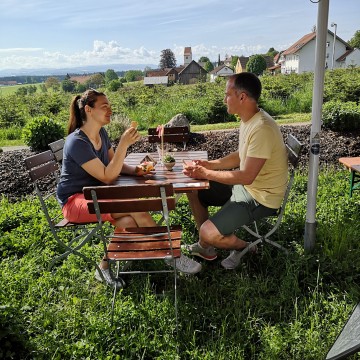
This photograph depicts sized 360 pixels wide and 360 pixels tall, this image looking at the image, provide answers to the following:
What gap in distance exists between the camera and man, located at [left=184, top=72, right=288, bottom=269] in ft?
10.0

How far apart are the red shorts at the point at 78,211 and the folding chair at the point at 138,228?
0.25m

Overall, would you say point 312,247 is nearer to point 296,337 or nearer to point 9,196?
point 296,337

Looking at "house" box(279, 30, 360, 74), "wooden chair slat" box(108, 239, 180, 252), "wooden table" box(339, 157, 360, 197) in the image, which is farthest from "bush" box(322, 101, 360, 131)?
"house" box(279, 30, 360, 74)

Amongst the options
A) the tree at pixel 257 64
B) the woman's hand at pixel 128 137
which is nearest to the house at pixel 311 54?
the tree at pixel 257 64

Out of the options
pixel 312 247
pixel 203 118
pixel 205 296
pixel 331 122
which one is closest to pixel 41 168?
pixel 205 296

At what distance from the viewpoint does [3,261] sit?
368cm

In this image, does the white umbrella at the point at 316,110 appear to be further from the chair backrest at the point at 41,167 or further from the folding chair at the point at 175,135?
the folding chair at the point at 175,135

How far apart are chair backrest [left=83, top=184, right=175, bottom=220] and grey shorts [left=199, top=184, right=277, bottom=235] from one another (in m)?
0.72

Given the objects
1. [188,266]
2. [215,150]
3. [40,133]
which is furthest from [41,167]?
[40,133]

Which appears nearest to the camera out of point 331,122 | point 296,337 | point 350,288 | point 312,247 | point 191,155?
point 296,337

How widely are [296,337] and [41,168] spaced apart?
8.55ft

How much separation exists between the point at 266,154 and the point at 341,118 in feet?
19.2

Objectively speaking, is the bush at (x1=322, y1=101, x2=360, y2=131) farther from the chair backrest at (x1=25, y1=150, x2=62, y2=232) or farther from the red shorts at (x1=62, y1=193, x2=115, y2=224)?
the red shorts at (x1=62, y1=193, x2=115, y2=224)

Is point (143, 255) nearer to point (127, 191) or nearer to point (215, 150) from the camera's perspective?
point (127, 191)
